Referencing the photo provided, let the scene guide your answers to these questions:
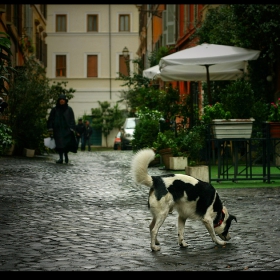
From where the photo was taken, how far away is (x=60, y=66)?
5997 cm

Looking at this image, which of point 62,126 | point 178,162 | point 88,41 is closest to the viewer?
point 178,162

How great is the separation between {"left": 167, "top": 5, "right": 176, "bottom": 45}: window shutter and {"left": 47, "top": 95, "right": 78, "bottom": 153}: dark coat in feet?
54.1

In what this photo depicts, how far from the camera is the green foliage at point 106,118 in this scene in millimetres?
55281

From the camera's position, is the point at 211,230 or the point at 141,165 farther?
the point at 211,230

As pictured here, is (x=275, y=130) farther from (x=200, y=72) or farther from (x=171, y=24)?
(x=171, y=24)

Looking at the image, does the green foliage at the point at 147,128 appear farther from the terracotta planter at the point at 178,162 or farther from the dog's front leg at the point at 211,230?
the dog's front leg at the point at 211,230

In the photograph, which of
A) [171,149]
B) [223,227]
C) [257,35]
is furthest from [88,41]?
[223,227]

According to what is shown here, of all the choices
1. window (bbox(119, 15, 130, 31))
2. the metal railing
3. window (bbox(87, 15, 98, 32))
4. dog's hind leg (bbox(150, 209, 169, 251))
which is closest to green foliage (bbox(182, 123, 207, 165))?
the metal railing

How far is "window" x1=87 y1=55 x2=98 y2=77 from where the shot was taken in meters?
60.3

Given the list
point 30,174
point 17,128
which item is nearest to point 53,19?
point 17,128

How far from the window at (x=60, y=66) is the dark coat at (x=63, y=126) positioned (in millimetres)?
40298

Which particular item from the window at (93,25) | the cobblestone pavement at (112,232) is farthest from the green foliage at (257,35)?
the window at (93,25)

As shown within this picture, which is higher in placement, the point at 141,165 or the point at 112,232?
the point at 141,165

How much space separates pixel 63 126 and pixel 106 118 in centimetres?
Result: 3598
